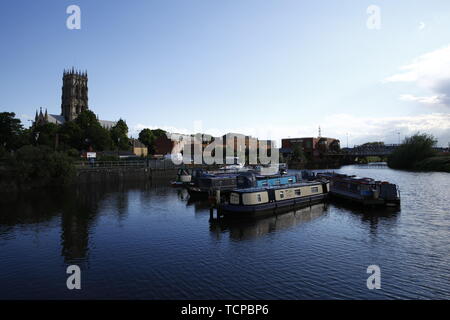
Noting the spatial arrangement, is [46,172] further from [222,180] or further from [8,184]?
[222,180]

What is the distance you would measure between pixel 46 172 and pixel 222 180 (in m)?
34.5

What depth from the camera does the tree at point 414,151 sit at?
11019 centimetres

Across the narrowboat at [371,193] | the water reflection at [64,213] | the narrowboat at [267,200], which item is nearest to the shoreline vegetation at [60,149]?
the water reflection at [64,213]

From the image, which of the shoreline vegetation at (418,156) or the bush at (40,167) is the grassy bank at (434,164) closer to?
the shoreline vegetation at (418,156)

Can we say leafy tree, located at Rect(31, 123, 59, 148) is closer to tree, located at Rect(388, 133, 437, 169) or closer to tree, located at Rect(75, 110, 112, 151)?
tree, located at Rect(75, 110, 112, 151)

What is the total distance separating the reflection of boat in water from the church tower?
5718 inches

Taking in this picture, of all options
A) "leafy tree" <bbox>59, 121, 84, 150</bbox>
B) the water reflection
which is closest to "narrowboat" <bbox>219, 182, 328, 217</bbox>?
the water reflection

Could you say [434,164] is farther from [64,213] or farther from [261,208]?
[64,213]

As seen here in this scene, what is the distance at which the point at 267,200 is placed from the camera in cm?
3609

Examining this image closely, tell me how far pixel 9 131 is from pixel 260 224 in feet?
288

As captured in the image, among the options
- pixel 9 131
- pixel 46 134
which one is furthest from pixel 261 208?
pixel 46 134

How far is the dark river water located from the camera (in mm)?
17266

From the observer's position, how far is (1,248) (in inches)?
974
